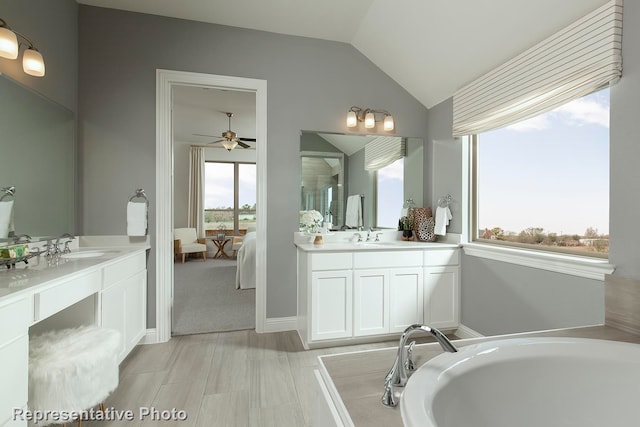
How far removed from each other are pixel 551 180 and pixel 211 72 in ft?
9.18

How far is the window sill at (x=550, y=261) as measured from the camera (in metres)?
1.71

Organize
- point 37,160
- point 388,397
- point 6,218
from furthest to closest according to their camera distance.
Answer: point 37,160, point 6,218, point 388,397

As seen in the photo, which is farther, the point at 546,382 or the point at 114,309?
the point at 114,309

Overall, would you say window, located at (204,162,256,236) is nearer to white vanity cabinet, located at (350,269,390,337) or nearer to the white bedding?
the white bedding

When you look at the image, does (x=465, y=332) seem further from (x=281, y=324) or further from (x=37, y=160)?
(x=37, y=160)

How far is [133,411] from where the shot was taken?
1.74 meters

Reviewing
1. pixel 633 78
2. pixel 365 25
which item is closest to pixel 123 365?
pixel 365 25

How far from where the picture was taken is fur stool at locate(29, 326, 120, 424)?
4.30 feet

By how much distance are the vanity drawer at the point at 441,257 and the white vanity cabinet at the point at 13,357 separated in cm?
258

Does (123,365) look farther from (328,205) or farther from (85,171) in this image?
(328,205)

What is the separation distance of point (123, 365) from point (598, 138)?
136 inches

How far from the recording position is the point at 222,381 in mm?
2051

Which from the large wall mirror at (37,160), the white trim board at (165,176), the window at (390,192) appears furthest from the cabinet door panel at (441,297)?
the large wall mirror at (37,160)

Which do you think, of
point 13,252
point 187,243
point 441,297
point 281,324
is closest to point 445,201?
point 441,297
